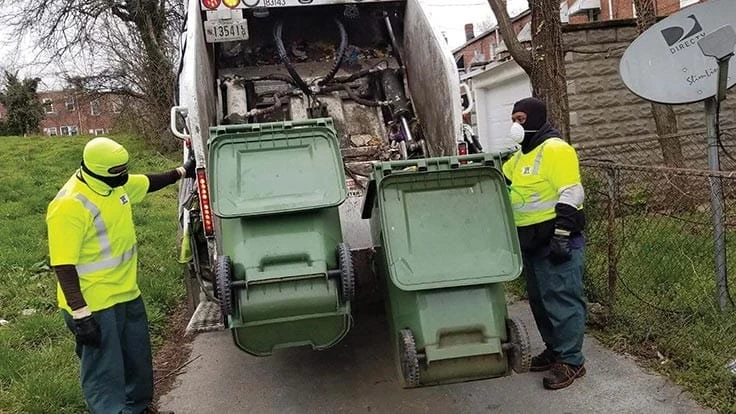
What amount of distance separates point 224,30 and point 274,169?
194 centimetres

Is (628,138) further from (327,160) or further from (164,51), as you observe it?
(164,51)

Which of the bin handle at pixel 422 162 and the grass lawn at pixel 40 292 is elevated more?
the bin handle at pixel 422 162

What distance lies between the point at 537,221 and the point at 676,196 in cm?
171

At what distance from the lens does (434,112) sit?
4.28 meters

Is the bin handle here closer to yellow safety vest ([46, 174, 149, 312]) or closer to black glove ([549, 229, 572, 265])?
black glove ([549, 229, 572, 265])

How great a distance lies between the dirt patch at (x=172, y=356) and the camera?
12.1 feet

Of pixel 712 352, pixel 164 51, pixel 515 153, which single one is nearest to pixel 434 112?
pixel 515 153

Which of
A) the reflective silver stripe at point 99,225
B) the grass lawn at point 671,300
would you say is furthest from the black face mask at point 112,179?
the grass lawn at point 671,300

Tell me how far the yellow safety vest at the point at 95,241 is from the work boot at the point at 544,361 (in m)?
2.14

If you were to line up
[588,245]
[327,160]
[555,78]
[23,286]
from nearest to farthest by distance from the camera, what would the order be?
[327,160], [588,245], [555,78], [23,286]

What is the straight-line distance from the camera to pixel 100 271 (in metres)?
2.94

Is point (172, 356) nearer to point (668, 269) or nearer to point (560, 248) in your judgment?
point (560, 248)

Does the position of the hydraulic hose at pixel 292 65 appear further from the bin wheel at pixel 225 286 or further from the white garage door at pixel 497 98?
the white garage door at pixel 497 98

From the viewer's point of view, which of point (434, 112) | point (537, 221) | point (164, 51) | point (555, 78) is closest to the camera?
point (537, 221)
